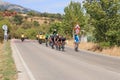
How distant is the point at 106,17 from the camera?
34750 mm

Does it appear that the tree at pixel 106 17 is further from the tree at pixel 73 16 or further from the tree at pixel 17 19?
the tree at pixel 17 19

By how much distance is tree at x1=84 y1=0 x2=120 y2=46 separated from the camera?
112 feet

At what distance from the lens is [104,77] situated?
14398 mm

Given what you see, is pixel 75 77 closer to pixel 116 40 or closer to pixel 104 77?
pixel 104 77

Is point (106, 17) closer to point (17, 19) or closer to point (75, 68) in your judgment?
point (75, 68)

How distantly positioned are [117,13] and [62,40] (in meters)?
6.35

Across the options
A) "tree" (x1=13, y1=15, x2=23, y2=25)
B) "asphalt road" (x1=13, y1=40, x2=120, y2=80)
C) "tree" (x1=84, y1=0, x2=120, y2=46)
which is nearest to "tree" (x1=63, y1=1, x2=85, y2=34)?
"tree" (x1=84, y1=0, x2=120, y2=46)

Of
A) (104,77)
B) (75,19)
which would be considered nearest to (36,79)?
(104,77)

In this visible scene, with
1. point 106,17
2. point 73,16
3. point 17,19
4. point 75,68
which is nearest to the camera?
point 75,68

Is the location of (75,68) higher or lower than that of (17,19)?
lower

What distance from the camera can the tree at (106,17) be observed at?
3422cm

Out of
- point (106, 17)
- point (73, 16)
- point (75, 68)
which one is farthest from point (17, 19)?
point (75, 68)

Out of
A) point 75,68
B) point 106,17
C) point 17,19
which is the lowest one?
point 75,68

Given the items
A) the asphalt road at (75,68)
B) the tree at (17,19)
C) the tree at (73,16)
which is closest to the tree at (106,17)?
the asphalt road at (75,68)
